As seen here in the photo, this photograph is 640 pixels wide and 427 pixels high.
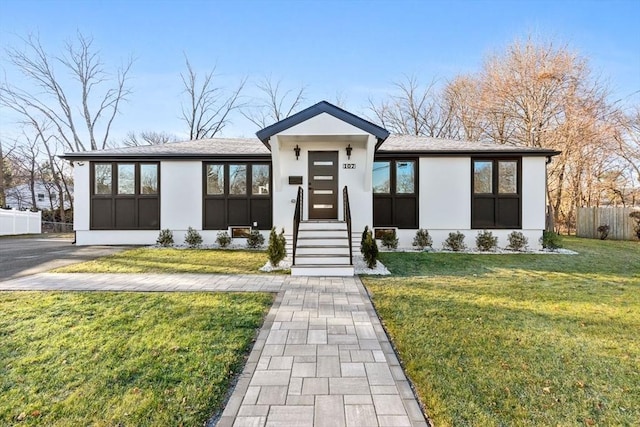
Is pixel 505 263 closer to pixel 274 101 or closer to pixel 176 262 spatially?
pixel 176 262

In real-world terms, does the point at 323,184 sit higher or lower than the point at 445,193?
higher

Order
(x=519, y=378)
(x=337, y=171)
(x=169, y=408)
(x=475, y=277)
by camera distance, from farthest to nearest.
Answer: (x=337, y=171)
(x=475, y=277)
(x=519, y=378)
(x=169, y=408)

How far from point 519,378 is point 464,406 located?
30.7 inches

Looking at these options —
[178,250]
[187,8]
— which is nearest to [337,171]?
[178,250]

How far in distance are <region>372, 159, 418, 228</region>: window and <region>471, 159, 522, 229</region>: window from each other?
2166 mm

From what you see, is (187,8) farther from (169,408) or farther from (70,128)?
(70,128)

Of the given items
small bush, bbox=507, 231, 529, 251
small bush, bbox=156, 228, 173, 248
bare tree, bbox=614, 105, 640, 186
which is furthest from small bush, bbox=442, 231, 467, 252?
bare tree, bbox=614, 105, 640, 186

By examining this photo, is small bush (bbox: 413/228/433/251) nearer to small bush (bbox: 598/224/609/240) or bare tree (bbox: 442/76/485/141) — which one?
small bush (bbox: 598/224/609/240)

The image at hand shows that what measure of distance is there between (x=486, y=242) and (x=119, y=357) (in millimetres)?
10795

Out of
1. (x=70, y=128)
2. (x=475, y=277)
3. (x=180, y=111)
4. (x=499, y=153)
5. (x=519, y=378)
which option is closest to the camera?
(x=519, y=378)

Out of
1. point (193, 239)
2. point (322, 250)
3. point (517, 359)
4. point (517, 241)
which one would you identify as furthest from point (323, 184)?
point (517, 359)

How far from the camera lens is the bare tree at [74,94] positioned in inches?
940

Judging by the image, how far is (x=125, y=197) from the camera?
38.3 feet

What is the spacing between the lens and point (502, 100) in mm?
20109
